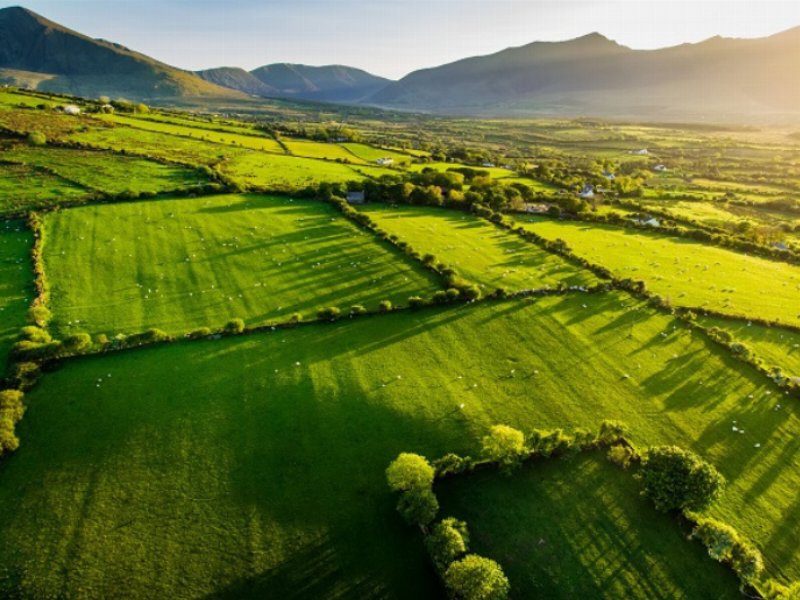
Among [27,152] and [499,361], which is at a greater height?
[27,152]

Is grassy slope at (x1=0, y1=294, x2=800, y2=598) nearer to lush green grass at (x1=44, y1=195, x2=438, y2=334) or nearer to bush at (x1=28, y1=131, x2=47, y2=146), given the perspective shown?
lush green grass at (x1=44, y1=195, x2=438, y2=334)

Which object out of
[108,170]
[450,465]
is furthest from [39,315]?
[108,170]

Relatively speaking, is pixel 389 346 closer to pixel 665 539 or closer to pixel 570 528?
pixel 570 528

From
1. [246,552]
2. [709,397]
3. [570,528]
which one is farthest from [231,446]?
[709,397]

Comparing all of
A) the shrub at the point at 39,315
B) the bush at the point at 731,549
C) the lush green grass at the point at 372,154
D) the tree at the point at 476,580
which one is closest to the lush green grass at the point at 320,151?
the lush green grass at the point at 372,154

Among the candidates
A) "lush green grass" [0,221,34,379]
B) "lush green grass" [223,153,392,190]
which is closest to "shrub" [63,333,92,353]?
"lush green grass" [0,221,34,379]

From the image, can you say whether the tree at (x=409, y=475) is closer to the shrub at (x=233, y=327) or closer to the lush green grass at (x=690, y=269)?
the shrub at (x=233, y=327)

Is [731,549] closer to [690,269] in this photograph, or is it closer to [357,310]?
[357,310]
